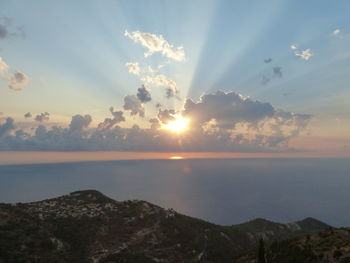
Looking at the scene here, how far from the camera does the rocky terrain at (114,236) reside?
98.2 metres

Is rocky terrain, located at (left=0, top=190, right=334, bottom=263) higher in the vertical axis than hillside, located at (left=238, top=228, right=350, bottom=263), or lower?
lower

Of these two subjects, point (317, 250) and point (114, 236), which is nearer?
point (317, 250)

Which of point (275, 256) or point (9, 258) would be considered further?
point (9, 258)

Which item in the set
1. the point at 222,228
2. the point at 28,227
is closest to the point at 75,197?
the point at 28,227

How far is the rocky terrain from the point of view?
98.2 meters

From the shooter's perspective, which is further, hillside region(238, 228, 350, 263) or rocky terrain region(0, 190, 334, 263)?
rocky terrain region(0, 190, 334, 263)

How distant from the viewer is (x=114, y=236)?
12750 centimetres

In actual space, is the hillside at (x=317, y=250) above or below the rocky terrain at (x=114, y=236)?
above

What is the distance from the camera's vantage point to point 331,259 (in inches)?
2186

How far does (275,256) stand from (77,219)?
112984mm

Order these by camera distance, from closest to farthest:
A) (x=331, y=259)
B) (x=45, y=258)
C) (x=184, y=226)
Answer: (x=331, y=259)
(x=45, y=258)
(x=184, y=226)

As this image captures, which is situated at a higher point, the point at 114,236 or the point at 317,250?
the point at 317,250

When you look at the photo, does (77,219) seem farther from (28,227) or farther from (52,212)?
(28,227)

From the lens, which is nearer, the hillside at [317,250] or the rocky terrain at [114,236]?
the hillside at [317,250]
